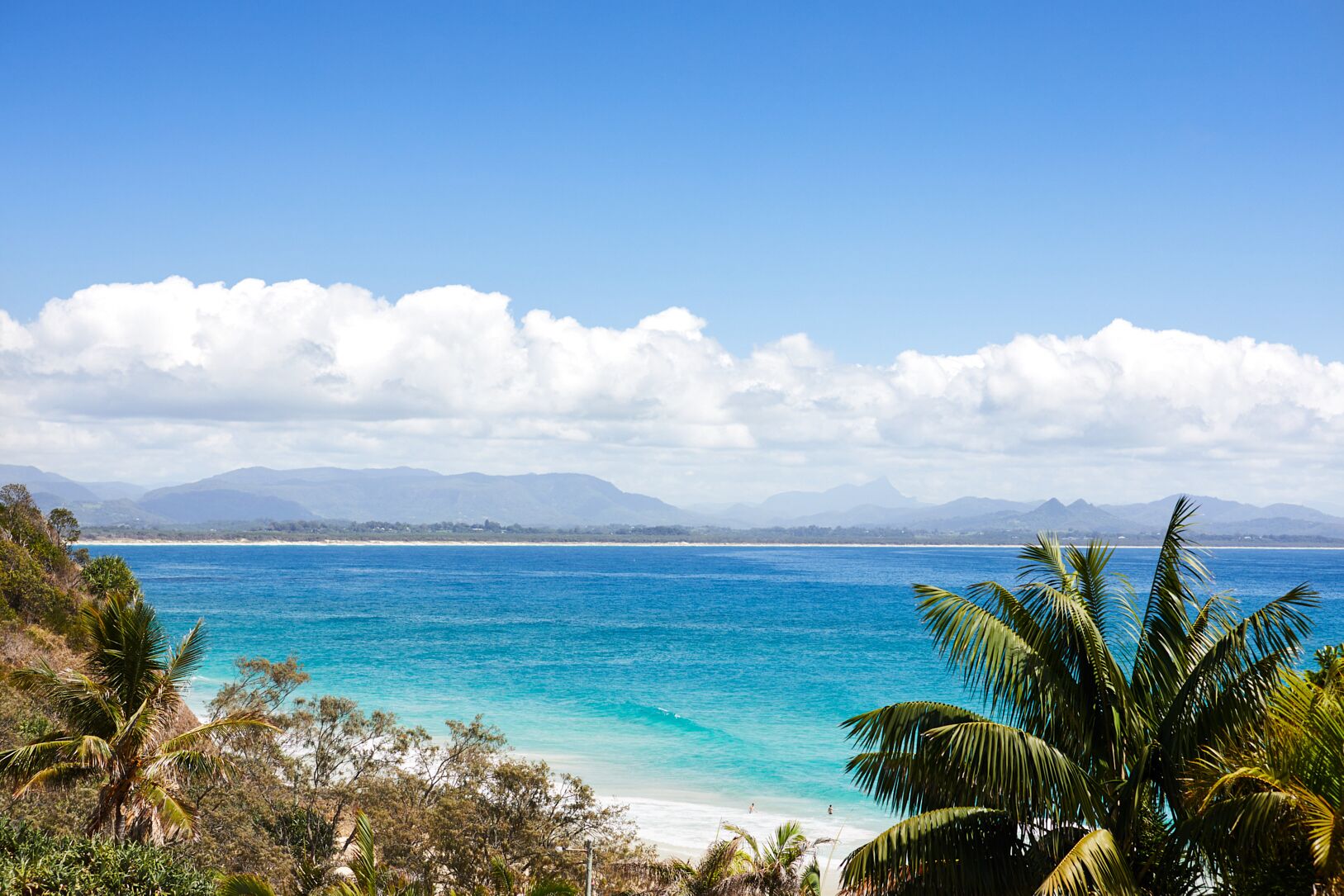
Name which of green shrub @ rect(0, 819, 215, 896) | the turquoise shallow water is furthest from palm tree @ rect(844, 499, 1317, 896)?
the turquoise shallow water

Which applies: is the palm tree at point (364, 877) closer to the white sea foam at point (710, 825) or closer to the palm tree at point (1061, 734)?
the palm tree at point (1061, 734)

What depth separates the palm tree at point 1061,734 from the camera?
7.81 meters

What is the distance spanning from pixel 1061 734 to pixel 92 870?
10.2 meters

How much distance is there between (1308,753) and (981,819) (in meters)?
2.51

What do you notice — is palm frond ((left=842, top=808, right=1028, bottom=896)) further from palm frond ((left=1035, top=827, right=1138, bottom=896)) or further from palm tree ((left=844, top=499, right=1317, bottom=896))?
palm frond ((left=1035, top=827, right=1138, bottom=896))

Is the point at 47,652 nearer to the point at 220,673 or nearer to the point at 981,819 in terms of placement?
the point at 220,673

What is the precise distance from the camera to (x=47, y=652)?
29.7 m

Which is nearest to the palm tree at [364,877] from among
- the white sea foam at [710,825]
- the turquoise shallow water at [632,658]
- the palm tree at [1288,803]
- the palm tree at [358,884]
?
the palm tree at [358,884]

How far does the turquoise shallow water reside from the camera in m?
34.8

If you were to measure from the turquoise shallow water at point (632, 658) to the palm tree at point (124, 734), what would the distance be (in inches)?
775

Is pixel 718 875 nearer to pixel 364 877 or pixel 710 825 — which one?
pixel 364 877

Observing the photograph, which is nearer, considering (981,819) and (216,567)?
(981,819)

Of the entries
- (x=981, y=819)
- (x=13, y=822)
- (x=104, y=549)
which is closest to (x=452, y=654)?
(x=13, y=822)

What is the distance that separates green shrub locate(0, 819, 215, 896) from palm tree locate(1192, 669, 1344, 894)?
10.2 meters
